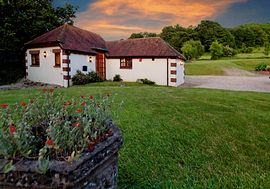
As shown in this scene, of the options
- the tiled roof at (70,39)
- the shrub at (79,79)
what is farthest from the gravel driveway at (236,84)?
the tiled roof at (70,39)

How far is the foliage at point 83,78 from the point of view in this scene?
18.9m

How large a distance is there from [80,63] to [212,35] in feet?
182

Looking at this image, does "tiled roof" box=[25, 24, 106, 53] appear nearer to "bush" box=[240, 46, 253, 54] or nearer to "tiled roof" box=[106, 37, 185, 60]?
"tiled roof" box=[106, 37, 185, 60]

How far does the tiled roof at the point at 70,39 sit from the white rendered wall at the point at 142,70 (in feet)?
6.68

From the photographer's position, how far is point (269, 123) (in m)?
6.86

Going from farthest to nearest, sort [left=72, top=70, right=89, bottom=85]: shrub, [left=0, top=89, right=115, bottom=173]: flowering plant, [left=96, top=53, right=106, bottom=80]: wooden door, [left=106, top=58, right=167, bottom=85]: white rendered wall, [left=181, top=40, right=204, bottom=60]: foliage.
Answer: [left=181, top=40, right=204, bottom=60]: foliage → [left=96, top=53, right=106, bottom=80]: wooden door → [left=106, top=58, right=167, bottom=85]: white rendered wall → [left=72, top=70, right=89, bottom=85]: shrub → [left=0, top=89, right=115, bottom=173]: flowering plant

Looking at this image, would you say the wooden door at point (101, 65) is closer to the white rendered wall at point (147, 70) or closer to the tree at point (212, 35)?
the white rendered wall at point (147, 70)

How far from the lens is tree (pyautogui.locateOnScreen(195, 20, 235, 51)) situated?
67.4 m

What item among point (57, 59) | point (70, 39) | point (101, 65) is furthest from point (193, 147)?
point (101, 65)

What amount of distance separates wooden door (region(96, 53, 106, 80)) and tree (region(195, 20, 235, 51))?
50.6 m

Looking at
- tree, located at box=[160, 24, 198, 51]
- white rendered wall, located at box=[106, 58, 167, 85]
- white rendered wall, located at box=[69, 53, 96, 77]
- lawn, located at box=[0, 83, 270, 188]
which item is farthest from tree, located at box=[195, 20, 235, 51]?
lawn, located at box=[0, 83, 270, 188]

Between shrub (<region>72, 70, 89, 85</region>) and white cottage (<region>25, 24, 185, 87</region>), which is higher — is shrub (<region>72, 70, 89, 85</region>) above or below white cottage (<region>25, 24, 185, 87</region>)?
below

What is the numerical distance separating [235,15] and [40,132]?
69.3 ft

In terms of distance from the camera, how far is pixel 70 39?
64.4ft
